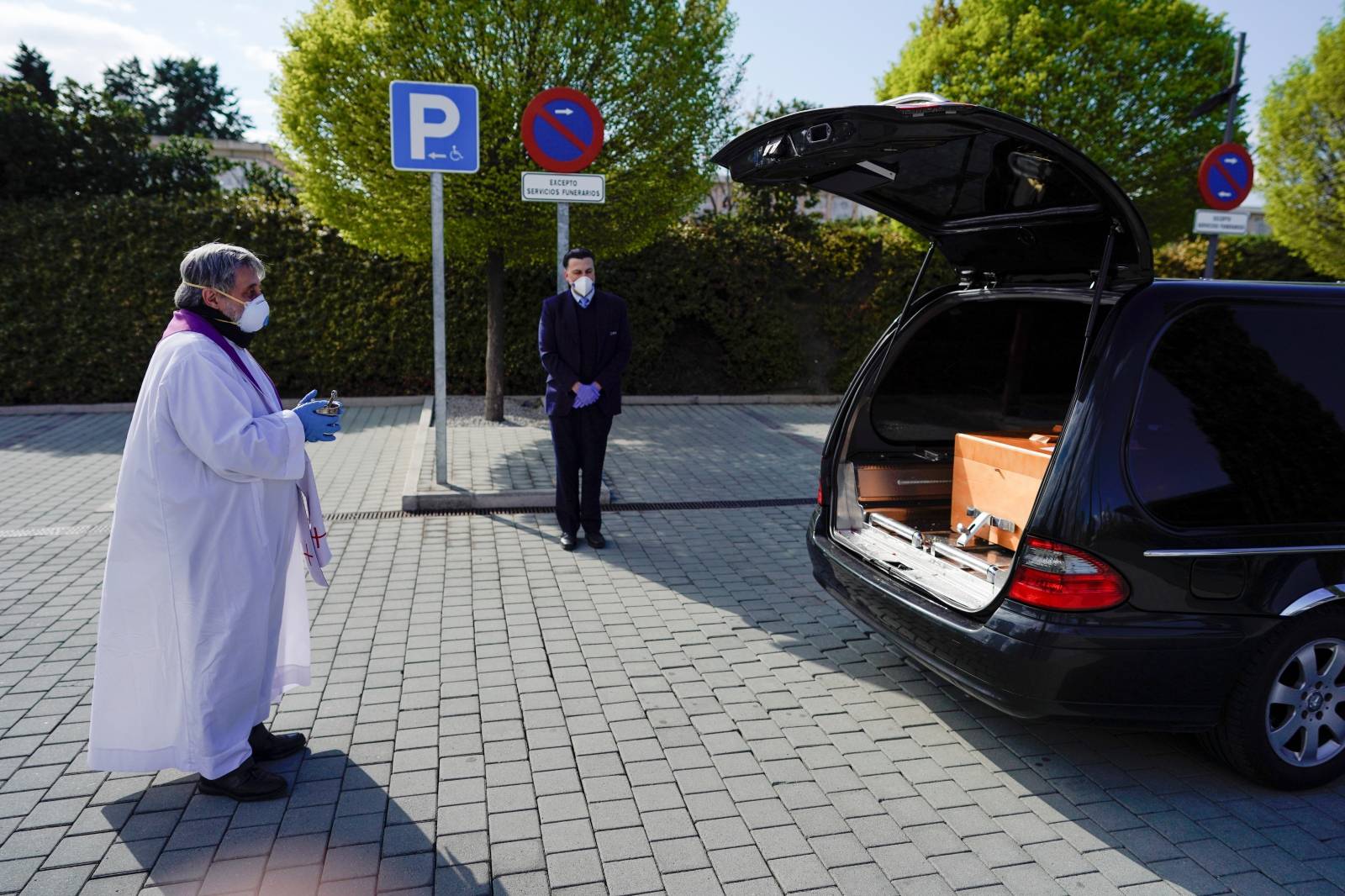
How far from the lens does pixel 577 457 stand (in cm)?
634

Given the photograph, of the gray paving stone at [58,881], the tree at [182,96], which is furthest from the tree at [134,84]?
the gray paving stone at [58,881]

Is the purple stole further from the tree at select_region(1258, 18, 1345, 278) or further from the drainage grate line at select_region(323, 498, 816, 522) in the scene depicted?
the tree at select_region(1258, 18, 1345, 278)

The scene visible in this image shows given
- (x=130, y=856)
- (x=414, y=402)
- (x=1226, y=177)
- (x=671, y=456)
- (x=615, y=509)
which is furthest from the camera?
(x=414, y=402)

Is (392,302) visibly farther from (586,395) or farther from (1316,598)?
(1316,598)

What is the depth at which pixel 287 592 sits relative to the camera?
11.8ft

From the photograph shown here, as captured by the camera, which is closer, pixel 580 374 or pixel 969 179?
pixel 969 179

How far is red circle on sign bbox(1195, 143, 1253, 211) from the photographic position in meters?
10.3

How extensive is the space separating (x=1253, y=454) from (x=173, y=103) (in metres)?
60.6

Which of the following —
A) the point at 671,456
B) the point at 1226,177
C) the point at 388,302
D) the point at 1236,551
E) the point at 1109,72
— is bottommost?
the point at 671,456

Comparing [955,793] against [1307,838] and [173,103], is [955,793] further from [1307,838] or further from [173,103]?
[173,103]

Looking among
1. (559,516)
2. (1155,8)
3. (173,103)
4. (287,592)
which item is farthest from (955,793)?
(173,103)

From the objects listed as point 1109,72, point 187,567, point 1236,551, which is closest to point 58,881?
point 187,567

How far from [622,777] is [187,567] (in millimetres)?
1684

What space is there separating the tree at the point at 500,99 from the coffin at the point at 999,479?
6723 mm
